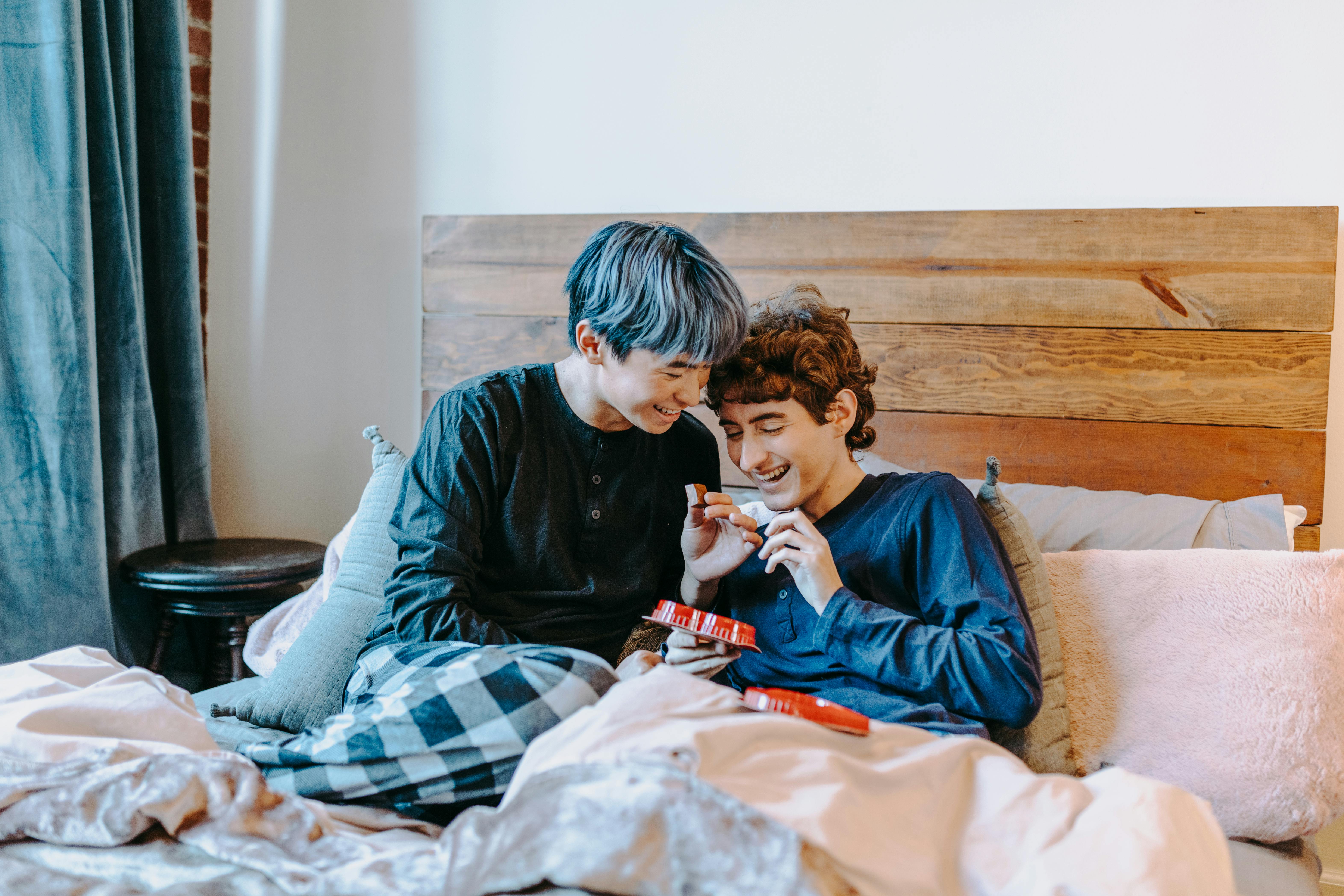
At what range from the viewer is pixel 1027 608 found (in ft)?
4.01

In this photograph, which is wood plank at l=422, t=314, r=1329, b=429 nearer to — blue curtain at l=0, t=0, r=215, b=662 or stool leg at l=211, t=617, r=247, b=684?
stool leg at l=211, t=617, r=247, b=684

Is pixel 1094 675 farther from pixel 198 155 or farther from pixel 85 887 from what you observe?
pixel 198 155

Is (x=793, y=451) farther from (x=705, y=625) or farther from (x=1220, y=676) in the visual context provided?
(x=1220, y=676)

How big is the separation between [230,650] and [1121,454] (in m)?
1.83

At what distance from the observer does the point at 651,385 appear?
1.30 m

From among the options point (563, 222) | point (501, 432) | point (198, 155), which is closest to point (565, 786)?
point (501, 432)

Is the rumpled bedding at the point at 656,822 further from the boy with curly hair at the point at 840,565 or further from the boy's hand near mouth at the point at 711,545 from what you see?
the boy's hand near mouth at the point at 711,545

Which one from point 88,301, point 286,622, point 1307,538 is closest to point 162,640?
point 286,622

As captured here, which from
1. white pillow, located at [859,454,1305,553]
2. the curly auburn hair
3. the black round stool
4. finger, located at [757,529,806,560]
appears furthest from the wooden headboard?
the black round stool

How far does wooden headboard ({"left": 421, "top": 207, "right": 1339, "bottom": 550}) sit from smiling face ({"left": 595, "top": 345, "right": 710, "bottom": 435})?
2.03 feet

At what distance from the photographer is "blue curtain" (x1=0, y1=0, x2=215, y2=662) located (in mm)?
1875

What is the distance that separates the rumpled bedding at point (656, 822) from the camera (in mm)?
776

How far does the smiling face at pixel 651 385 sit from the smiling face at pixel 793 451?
0.07 m

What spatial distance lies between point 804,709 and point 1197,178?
1.33 metres
